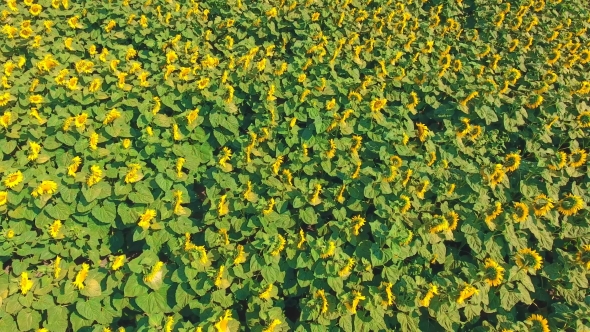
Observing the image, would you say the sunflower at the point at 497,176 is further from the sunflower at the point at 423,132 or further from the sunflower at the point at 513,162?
the sunflower at the point at 423,132

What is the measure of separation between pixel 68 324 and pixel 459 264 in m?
3.57

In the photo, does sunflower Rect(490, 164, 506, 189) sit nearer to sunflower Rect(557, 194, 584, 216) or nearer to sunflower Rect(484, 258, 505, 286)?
sunflower Rect(557, 194, 584, 216)

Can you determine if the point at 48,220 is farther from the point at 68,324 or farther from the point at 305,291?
the point at 305,291

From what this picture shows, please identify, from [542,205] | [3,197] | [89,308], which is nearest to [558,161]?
[542,205]

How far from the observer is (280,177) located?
4363 mm

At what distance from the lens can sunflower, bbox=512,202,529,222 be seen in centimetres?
392

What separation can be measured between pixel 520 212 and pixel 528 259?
1.55ft

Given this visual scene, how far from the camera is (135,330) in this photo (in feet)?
11.6

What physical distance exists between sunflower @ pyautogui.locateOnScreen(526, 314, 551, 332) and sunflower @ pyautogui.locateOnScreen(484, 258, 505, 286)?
14.5 inches

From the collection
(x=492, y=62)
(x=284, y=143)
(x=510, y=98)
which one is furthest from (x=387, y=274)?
(x=492, y=62)

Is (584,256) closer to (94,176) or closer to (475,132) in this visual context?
(475,132)

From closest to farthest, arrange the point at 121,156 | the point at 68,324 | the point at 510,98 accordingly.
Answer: the point at 68,324 → the point at 121,156 → the point at 510,98

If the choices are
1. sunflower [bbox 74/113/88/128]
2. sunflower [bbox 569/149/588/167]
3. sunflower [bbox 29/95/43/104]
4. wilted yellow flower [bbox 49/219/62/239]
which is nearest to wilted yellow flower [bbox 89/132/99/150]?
sunflower [bbox 74/113/88/128]

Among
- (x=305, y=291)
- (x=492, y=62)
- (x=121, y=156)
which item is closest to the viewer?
(x=305, y=291)
